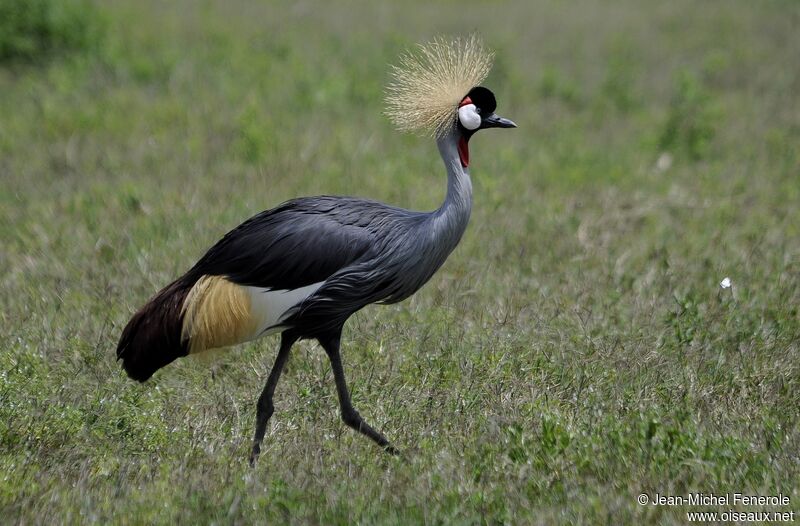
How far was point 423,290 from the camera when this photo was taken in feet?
18.8

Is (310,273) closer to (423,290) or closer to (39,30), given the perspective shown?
(423,290)

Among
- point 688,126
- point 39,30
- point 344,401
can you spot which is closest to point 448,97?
point 344,401

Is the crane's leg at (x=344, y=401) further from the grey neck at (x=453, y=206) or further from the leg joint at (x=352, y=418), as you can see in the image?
the grey neck at (x=453, y=206)

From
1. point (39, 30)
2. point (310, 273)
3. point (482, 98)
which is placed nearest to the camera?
point (310, 273)

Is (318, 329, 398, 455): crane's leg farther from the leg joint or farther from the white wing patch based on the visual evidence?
the white wing patch

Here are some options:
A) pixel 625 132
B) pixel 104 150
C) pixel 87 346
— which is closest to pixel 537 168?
pixel 625 132

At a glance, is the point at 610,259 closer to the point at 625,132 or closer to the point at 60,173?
the point at 625,132

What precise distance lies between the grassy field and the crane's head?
1037mm

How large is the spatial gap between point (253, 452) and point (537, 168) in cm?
440

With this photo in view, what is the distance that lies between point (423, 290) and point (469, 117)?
168cm

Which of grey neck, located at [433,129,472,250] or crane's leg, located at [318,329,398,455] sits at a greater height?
grey neck, located at [433,129,472,250]

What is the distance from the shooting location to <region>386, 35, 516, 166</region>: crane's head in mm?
4223

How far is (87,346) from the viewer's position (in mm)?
4836

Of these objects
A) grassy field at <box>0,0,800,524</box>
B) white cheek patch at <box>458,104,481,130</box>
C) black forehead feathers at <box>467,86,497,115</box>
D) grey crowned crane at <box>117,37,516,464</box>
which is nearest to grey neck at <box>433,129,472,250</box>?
grey crowned crane at <box>117,37,516,464</box>
